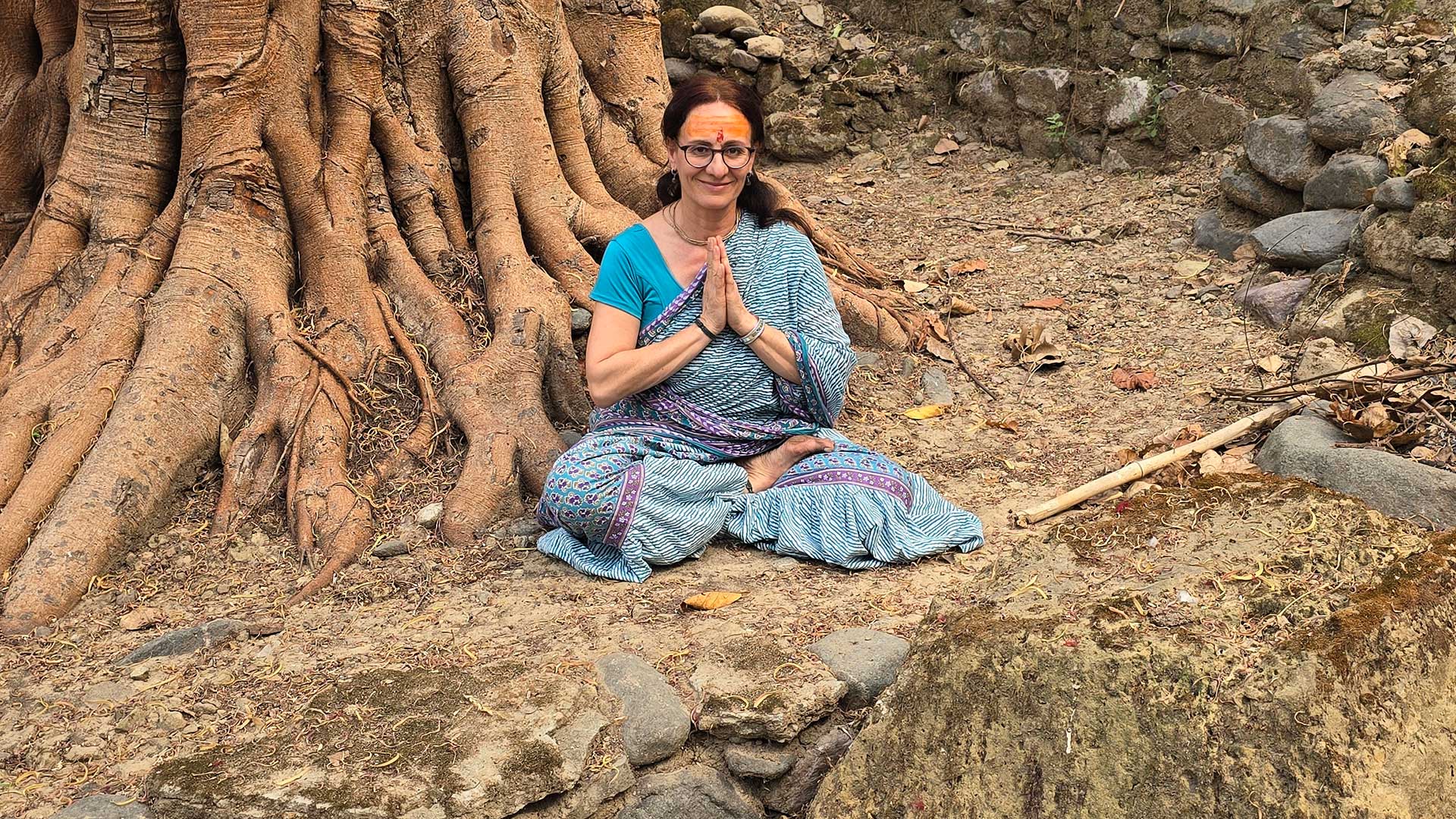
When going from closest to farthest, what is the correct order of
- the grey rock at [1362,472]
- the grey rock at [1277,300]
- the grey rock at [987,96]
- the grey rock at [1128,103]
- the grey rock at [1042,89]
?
the grey rock at [1362,472], the grey rock at [1277,300], the grey rock at [1128,103], the grey rock at [1042,89], the grey rock at [987,96]

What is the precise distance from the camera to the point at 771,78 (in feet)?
25.8

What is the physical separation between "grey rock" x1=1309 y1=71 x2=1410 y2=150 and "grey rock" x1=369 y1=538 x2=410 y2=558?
4537 mm

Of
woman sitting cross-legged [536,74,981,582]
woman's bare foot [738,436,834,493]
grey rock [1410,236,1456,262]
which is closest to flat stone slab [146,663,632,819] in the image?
woman sitting cross-legged [536,74,981,582]

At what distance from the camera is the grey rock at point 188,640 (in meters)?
3.32

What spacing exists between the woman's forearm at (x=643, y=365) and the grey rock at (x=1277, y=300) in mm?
2851

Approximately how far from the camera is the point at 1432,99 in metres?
5.21

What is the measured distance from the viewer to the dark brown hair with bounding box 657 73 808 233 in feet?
12.1

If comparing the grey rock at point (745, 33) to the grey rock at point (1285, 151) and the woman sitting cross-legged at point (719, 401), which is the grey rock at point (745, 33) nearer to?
the grey rock at point (1285, 151)

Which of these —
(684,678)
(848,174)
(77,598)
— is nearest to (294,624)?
(77,598)

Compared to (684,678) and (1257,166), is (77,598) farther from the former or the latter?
(1257,166)

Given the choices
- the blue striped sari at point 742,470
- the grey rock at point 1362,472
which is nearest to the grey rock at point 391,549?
the blue striped sari at point 742,470

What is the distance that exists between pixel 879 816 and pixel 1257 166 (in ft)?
14.6

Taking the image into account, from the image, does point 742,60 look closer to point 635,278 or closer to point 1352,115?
point 1352,115

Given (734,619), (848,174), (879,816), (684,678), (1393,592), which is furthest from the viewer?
(848,174)
